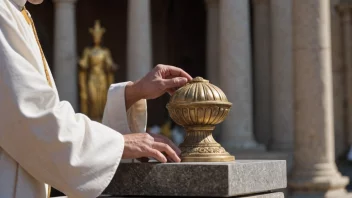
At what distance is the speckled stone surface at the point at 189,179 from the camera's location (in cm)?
381

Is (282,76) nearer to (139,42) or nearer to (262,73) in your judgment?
(262,73)

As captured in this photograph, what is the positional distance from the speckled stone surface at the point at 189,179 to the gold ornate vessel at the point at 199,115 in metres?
0.25

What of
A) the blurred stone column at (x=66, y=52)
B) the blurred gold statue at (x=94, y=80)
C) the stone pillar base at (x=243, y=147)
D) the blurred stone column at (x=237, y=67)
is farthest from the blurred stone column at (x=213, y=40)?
the blurred stone column at (x=66, y=52)

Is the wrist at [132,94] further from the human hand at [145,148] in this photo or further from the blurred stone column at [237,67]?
the blurred stone column at [237,67]

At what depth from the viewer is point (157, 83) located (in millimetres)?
4496

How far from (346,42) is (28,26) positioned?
33.6 m

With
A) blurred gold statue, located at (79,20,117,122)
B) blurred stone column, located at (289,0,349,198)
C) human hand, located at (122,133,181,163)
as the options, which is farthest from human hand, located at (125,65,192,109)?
blurred gold statue, located at (79,20,117,122)

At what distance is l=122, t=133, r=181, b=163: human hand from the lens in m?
3.79

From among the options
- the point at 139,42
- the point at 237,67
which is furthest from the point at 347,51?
the point at 139,42

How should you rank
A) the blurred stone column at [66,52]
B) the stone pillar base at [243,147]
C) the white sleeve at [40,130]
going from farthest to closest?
the blurred stone column at [66,52]
the stone pillar base at [243,147]
the white sleeve at [40,130]

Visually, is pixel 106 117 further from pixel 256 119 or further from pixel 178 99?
pixel 256 119

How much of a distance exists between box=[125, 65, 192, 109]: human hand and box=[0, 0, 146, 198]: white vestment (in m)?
0.93

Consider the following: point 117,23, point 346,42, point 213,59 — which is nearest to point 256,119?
point 213,59

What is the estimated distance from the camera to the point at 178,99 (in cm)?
426
